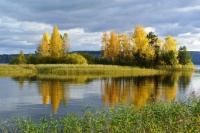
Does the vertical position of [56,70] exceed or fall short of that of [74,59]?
it falls short

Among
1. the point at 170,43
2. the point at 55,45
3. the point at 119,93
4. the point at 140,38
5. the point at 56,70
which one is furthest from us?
the point at 170,43

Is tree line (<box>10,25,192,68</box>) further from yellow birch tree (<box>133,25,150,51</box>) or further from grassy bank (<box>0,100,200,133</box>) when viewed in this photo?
grassy bank (<box>0,100,200,133</box>)

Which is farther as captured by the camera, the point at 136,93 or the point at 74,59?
the point at 74,59

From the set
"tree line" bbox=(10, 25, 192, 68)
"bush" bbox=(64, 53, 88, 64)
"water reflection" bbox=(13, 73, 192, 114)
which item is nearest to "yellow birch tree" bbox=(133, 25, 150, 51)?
"tree line" bbox=(10, 25, 192, 68)

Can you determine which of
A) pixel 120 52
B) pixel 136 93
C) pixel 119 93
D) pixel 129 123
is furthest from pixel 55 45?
pixel 129 123

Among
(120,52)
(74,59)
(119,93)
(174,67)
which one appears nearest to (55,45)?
(74,59)

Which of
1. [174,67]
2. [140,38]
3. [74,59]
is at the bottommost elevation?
[174,67]

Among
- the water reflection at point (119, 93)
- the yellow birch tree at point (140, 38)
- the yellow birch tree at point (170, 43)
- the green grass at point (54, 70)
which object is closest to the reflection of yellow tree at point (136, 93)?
the water reflection at point (119, 93)

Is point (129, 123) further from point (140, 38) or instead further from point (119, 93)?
point (140, 38)

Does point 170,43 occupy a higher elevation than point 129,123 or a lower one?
higher

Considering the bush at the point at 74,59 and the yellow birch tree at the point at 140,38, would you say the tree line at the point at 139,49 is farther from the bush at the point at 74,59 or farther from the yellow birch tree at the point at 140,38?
the bush at the point at 74,59

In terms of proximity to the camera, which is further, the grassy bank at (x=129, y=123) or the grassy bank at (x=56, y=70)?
the grassy bank at (x=56, y=70)

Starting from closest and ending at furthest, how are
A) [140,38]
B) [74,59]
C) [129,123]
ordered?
[129,123] → [74,59] → [140,38]

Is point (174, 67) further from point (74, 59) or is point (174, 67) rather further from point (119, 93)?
point (119, 93)
